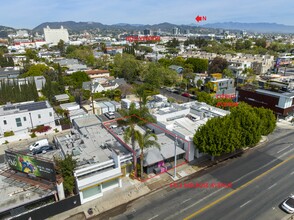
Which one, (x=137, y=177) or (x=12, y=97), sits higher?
(x=12, y=97)

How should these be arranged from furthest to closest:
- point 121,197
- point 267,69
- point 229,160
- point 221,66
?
1. point 267,69
2. point 221,66
3. point 229,160
4. point 121,197

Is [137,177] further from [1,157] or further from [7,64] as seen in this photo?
[7,64]

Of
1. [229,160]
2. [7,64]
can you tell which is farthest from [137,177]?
[7,64]

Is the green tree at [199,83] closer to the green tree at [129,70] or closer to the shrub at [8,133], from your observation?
the green tree at [129,70]

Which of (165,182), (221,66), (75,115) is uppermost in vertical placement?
(221,66)

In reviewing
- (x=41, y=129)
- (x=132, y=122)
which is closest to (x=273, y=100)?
(x=132, y=122)

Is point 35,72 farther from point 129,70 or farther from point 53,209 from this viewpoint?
point 53,209

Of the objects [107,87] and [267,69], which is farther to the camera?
[267,69]

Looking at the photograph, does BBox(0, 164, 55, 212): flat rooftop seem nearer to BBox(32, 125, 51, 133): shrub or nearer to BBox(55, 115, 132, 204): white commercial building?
BBox(55, 115, 132, 204): white commercial building
